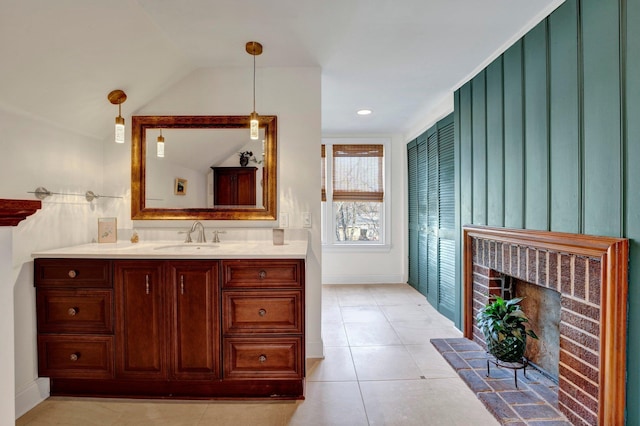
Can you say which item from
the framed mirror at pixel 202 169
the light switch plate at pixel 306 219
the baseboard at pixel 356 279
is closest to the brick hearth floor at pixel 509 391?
the light switch plate at pixel 306 219

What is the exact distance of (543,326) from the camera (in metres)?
2.35

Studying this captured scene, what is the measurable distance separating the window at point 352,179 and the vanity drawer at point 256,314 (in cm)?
324

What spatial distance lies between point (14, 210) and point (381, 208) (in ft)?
16.0

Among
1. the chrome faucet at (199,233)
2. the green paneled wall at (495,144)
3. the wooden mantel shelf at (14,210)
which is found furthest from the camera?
the chrome faucet at (199,233)

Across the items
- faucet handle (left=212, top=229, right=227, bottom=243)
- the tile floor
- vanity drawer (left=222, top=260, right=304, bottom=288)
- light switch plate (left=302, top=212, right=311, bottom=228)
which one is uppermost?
light switch plate (left=302, top=212, right=311, bottom=228)

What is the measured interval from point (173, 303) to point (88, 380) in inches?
29.9

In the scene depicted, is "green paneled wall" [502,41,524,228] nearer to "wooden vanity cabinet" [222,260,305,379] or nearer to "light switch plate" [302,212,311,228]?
"light switch plate" [302,212,311,228]

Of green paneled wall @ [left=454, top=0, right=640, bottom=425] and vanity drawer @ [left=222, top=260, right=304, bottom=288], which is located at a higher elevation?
green paneled wall @ [left=454, top=0, right=640, bottom=425]

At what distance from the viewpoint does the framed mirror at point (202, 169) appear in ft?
8.97

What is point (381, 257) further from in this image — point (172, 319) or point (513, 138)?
point (172, 319)

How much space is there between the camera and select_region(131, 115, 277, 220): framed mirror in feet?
8.97

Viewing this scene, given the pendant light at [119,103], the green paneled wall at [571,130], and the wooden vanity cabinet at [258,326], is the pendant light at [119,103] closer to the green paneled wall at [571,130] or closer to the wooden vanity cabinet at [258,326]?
the wooden vanity cabinet at [258,326]

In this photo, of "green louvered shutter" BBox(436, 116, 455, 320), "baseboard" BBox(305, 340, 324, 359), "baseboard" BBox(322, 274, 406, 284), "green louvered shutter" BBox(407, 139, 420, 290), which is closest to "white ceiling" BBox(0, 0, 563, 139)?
"green louvered shutter" BBox(436, 116, 455, 320)

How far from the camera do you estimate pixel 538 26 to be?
2088 mm
